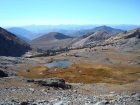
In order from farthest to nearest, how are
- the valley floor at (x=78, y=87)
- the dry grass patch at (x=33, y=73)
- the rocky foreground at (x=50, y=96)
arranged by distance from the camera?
the dry grass patch at (x=33, y=73) < the valley floor at (x=78, y=87) < the rocky foreground at (x=50, y=96)

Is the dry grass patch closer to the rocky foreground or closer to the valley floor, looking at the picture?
the valley floor

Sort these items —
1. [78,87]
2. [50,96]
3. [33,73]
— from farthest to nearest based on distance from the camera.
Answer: [33,73], [78,87], [50,96]

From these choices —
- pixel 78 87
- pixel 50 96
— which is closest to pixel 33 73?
pixel 78 87

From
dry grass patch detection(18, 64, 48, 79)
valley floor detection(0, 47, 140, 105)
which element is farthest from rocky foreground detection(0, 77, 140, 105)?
dry grass patch detection(18, 64, 48, 79)

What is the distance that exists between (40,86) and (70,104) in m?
17.3

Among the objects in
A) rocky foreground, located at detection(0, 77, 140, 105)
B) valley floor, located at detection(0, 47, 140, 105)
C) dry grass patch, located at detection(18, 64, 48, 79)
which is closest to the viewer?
rocky foreground, located at detection(0, 77, 140, 105)

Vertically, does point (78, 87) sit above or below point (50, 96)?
below

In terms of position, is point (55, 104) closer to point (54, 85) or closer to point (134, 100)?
point (134, 100)

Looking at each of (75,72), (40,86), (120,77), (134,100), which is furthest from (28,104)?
(75,72)

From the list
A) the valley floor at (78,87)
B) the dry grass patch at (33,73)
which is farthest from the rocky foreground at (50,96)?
the dry grass patch at (33,73)

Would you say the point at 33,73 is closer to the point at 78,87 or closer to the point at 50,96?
the point at 78,87

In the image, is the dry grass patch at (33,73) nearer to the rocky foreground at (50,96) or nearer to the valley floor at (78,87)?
the valley floor at (78,87)

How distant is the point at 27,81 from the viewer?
149ft

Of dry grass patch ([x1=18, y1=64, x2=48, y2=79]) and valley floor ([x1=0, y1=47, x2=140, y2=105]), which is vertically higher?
valley floor ([x1=0, y1=47, x2=140, y2=105])
